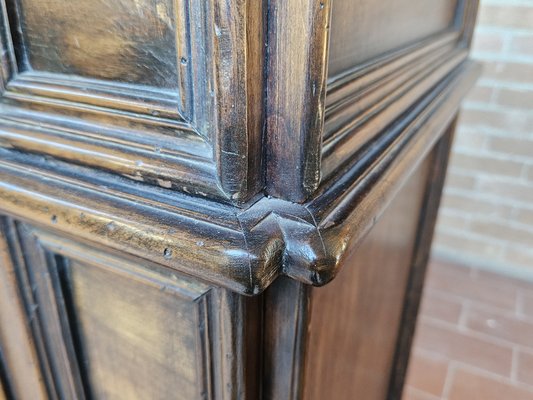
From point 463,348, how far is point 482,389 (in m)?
0.19

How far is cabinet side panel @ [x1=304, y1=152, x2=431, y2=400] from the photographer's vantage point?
0.49 metres

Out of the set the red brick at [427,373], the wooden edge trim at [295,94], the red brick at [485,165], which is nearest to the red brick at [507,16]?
the red brick at [485,165]

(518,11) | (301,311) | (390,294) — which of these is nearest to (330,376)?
(301,311)

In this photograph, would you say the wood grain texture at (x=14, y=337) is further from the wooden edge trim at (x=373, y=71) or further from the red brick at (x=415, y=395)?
the red brick at (x=415, y=395)

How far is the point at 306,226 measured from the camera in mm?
344

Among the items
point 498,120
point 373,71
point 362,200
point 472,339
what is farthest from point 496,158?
point 362,200

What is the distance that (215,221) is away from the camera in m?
0.35

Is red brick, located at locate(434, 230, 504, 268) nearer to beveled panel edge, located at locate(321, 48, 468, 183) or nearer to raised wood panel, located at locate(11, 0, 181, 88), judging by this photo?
beveled panel edge, located at locate(321, 48, 468, 183)

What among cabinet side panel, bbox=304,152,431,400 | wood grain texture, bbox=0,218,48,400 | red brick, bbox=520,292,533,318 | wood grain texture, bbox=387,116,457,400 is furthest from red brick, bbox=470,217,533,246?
wood grain texture, bbox=0,218,48,400

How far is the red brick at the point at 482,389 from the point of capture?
160cm

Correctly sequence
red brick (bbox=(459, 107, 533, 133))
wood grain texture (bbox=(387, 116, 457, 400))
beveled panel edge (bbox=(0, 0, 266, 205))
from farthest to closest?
red brick (bbox=(459, 107, 533, 133)) → wood grain texture (bbox=(387, 116, 457, 400)) → beveled panel edge (bbox=(0, 0, 266, 205))

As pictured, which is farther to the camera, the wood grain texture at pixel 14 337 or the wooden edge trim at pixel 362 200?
the wood grain texture at pixel 14 337

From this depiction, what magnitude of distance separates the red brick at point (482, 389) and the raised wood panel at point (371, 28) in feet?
4.29

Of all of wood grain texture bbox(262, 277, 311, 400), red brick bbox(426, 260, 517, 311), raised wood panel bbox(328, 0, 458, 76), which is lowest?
red brick bbox(426, 260, 517, 311)
